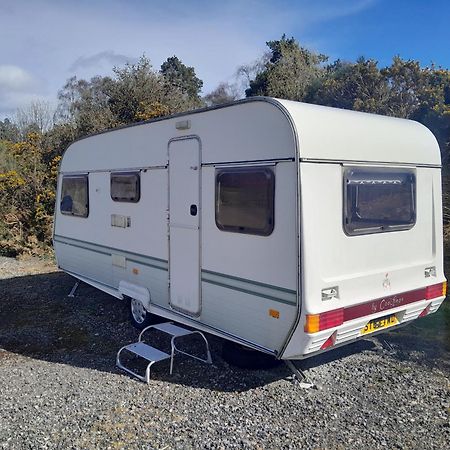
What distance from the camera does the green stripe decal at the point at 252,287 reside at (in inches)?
153

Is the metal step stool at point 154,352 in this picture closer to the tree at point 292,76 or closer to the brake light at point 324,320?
the brake light at point 324,320

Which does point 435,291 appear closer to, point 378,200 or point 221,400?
point 378,200

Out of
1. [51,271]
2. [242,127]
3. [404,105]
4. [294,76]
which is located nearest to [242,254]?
[242,127]

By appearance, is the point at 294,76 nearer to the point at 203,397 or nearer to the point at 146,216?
the point at 146,216

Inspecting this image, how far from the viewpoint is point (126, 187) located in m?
6.18

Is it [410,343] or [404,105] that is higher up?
[404,105]

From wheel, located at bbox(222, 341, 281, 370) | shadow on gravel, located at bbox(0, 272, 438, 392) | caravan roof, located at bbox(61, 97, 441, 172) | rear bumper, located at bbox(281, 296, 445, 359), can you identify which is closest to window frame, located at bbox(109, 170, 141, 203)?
caravan roof, located at bbox(61, 97, 441, 172)

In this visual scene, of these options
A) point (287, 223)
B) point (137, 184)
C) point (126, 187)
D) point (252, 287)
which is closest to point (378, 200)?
point (287, 223)

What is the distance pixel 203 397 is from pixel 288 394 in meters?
0.78

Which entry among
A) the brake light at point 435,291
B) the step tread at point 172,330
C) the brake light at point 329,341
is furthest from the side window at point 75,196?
the brake light at point 435,291

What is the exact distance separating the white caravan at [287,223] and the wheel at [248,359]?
0.29 m

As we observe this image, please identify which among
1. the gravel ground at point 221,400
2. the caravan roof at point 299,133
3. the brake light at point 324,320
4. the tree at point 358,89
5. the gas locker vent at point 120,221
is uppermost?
the tree at point 358,89

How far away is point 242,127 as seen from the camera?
4.32 meters

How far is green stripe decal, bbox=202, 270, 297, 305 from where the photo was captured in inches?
153
